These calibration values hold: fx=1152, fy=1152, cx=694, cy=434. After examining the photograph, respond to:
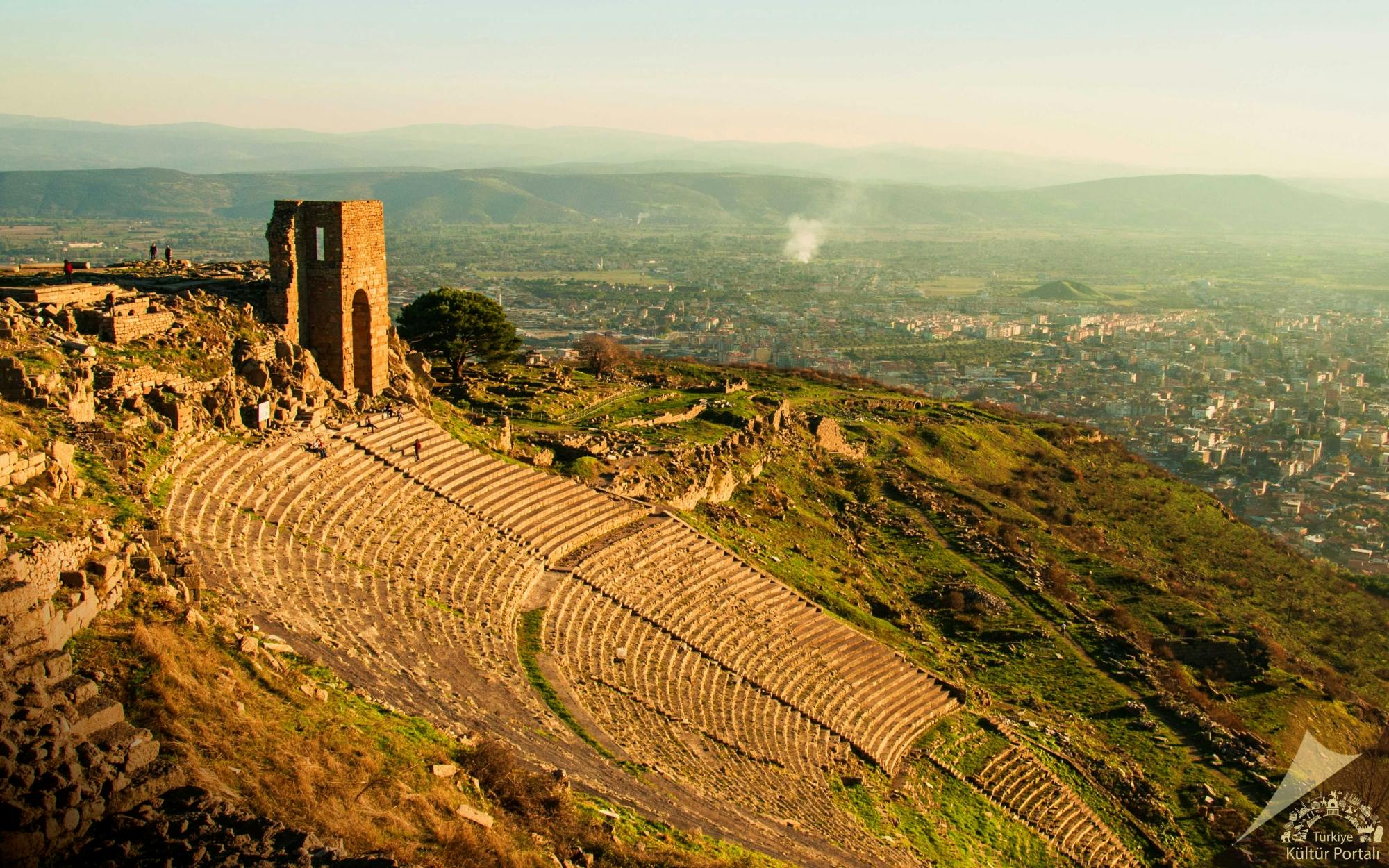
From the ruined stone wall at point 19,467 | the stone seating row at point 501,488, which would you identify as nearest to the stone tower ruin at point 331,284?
the stone seating row at point 501,488

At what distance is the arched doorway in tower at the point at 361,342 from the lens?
73.2 ft

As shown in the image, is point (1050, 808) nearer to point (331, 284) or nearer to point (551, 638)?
point (551, 638)

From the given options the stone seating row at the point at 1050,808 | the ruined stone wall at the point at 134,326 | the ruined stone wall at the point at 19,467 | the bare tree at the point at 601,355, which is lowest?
the stone seating row at the point at 1050,808

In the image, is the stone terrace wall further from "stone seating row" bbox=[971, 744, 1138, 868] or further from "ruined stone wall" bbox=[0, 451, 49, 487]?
"stone seating row" bbox=[971, 744, 1138, 868]

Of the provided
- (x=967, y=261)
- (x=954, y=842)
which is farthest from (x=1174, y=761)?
(x=967, y=261)

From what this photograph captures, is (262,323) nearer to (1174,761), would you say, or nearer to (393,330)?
(393,330)

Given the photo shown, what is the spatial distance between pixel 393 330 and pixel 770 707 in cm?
1308

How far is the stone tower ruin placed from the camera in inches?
835

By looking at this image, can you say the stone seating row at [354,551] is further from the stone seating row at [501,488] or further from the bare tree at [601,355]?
the bare tree at [601,355]

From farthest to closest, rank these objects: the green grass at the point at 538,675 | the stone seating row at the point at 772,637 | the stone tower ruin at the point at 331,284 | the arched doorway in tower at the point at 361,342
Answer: the arched doorway in tower at the point at 361,342, the stone tower ruin at the point at 331,284, the stone seating row at the point at 772,637, the green grass at the point at 538,675

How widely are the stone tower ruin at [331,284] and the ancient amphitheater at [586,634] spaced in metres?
1.88

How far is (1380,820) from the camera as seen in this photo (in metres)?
18.8

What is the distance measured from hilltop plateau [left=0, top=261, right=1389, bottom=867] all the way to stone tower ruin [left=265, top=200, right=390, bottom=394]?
603mm

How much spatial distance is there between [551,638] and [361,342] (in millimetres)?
8554
